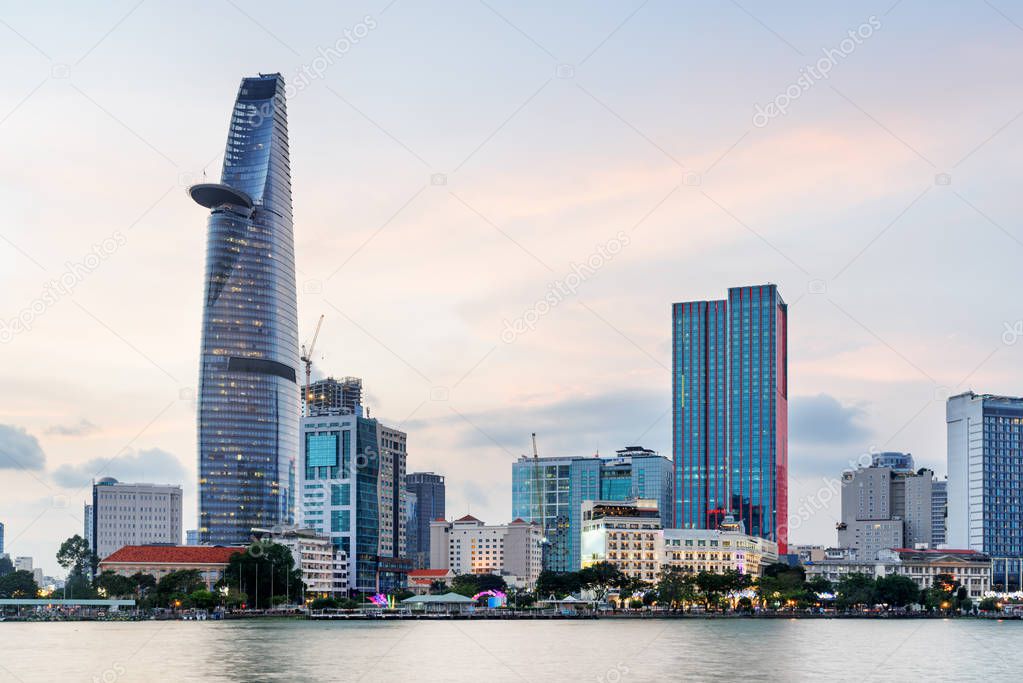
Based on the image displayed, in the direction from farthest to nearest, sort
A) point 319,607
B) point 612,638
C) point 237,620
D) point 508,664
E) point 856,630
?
point 319,607 → point 237,620 → point 856,630 → point 612,638 → point 508,664

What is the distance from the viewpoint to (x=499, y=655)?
98750 millimetres

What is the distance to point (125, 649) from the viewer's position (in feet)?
335

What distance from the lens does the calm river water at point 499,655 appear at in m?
79.8

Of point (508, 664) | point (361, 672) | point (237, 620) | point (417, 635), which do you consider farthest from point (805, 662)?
point (237, 620)

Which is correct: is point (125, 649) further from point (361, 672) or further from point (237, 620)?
point (237, 620)

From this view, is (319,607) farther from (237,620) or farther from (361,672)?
(361,672)

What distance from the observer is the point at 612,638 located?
125 m

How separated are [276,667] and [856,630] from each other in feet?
298

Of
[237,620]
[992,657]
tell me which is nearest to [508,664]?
[992,657]

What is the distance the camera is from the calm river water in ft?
262

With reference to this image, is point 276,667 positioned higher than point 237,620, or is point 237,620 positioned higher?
point 276,667

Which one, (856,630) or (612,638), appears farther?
(856,630)

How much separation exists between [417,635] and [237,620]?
177 ft

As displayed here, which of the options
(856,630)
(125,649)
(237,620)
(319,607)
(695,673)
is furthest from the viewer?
(319,607)
